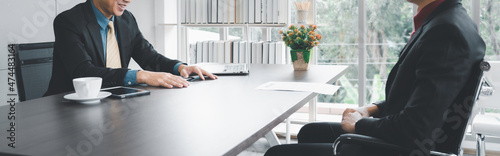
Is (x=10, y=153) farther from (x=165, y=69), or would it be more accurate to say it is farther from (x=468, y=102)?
(x=165, y=69)

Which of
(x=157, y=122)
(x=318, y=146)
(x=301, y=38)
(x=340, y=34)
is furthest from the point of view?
(x=340, y=34)

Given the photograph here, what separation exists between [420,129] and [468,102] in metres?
0.19

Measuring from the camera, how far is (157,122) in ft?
3.56

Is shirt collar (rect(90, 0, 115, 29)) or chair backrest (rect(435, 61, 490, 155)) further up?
shirt collar (rect(90, 0, 115, 29))

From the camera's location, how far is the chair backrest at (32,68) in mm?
1780

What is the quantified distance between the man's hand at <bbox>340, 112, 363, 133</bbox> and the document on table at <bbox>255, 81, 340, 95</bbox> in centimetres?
16

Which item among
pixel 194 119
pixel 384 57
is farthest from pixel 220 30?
pixel 194 119

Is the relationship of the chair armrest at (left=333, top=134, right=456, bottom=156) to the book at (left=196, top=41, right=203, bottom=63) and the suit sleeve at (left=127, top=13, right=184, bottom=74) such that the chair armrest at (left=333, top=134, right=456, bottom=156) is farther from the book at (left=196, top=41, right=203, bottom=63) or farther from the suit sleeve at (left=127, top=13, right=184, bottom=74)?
the book at (left=196, top=41, right=203, bottom=63)

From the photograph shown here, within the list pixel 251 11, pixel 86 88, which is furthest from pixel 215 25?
pixel 86 88

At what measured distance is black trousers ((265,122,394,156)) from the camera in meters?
1.28

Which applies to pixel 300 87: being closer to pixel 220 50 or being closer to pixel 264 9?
pixel 264 9

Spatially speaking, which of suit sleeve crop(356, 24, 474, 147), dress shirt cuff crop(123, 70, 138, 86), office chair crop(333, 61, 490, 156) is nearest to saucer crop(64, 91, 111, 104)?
dress shirt cuff crop(123, 70, 138, 86)

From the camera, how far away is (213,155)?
0.81 meters

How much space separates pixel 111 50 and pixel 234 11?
1.81m
